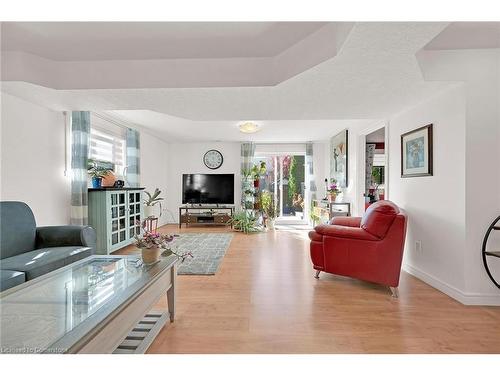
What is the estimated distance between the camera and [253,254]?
405 cm

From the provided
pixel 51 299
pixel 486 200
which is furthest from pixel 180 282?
pixel 486 200

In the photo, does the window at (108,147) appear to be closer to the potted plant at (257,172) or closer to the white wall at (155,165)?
the white wall at (155,165)

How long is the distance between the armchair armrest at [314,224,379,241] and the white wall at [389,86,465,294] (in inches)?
29.1

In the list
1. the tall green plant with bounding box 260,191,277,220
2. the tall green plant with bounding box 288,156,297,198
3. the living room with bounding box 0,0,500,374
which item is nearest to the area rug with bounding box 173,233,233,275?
the living room with bounding box 0,0,500,374

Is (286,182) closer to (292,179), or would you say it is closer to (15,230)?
(292,179)

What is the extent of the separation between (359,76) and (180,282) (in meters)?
2.81

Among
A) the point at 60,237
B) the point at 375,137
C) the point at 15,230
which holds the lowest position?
the point at 60,237

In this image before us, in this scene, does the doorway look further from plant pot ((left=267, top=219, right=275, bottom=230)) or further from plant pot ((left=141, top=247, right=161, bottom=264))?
plant pot ((left=141, top=247, right=161, bottom=264))

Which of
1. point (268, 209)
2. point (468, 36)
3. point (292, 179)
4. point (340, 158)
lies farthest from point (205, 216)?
point (468, 36)

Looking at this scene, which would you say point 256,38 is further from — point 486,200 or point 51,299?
point 486,200

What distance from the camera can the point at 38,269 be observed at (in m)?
2.07

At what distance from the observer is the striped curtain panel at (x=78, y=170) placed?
3.62 m

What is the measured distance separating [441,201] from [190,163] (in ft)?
19.9

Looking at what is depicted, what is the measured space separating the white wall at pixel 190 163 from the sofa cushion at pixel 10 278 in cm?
536
